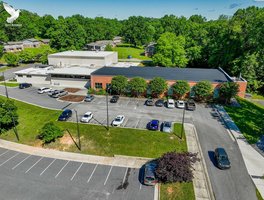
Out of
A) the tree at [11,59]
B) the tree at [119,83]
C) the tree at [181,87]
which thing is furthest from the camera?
the tree at [11,59]

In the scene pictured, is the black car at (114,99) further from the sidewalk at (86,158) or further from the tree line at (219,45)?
the tree line at (219,45)

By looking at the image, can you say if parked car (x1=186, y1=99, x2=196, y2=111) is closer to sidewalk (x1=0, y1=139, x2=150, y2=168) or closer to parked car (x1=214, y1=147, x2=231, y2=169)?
parked car (x1=214, y1=147, x2=231, y2=169)

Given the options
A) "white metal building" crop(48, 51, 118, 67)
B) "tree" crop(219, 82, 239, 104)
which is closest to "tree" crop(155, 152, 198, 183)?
"tree" crop(219, 82, 239, 104)

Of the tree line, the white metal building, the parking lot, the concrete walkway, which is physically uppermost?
the tree line

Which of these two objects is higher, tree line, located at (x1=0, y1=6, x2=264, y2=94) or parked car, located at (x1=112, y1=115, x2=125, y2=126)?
tree line, located at (x1=0, y1=6, x2=264, y2=94)

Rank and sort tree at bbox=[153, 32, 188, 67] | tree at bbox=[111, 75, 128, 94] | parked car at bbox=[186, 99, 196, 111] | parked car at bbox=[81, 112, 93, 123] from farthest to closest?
tree at bbox=[153, 32, 188, 67], tree at bbox=[111, 75, 128, 94], parked car at bbox=[186, 99, 196, 111], parked car at bbox=[81, 112, 93, 123]

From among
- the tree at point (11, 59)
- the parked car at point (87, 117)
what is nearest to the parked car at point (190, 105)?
the parked car at point (87, 117)

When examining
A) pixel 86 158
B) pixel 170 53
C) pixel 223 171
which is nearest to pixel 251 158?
pixel 223 171
